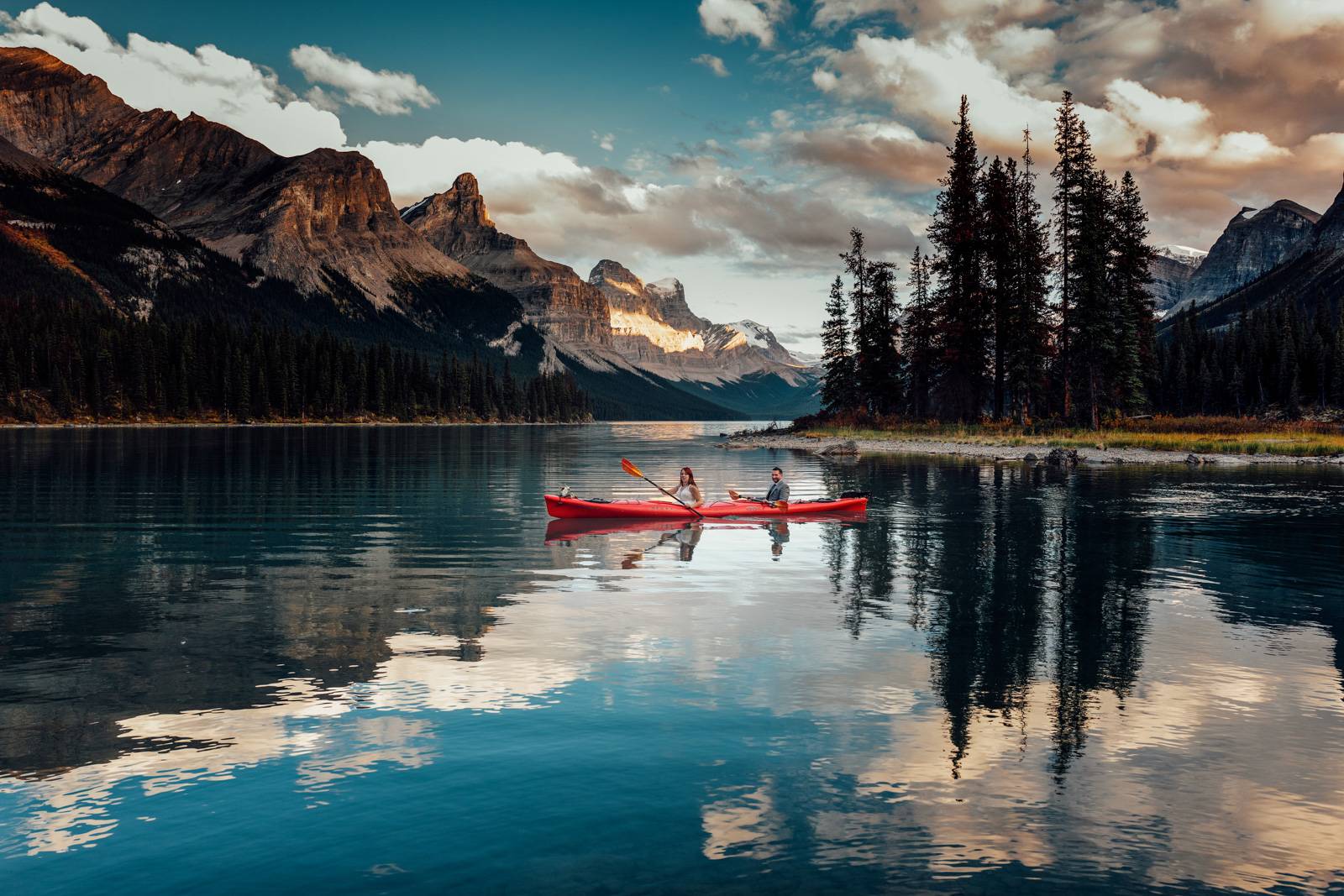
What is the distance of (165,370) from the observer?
515ft

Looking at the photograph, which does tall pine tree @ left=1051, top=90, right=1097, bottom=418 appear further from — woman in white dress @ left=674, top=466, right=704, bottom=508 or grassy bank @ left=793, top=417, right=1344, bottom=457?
woman in white dress @ left=674, top=466, right=704, bottom=508

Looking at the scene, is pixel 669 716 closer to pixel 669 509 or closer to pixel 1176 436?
pixel 669 509

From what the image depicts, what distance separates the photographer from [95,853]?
7715 mm

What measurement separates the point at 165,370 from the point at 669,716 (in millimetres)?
170188

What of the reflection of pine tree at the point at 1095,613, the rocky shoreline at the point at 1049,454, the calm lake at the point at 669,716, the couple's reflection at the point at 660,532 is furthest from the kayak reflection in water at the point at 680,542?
the rocky shoreline at the point at 1049,454

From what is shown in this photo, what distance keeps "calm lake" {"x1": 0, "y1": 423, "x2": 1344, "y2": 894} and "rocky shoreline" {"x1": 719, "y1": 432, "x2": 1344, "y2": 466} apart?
34.1 m

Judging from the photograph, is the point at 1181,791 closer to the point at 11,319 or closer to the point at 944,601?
the point at 944,601

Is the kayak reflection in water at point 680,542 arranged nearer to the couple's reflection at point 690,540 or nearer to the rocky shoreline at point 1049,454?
the couple's reflection at point 690,540

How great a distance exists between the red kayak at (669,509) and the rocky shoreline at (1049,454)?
98.5 feet

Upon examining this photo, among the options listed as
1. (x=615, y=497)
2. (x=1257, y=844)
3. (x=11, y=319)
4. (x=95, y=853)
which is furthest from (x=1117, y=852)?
(x=11, y=319)

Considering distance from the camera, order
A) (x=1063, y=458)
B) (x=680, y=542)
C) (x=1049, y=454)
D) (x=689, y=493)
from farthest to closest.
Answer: (x=1049, y=454) → (x=1063, y=458) → (x=689, y=493) → (x=680, y=542)

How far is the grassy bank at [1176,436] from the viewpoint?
62.3 m

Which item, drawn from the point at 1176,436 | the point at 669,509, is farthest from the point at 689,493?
the point at 1176,436

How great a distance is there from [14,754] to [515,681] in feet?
18.7
